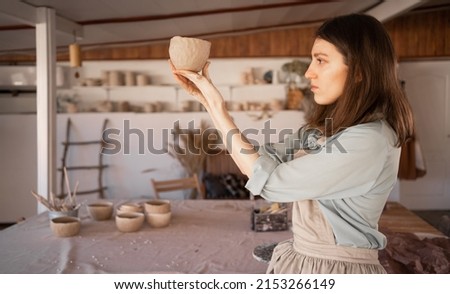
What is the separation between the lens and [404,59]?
4.43 meters

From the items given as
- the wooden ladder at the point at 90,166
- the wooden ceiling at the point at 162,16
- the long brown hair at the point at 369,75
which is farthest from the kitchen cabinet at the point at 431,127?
the long brown hair at the point at 369,75

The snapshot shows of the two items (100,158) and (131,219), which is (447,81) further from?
→ (131,219)

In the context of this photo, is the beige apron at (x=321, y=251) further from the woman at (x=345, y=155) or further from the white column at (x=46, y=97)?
the white column at (x=46, y=97)

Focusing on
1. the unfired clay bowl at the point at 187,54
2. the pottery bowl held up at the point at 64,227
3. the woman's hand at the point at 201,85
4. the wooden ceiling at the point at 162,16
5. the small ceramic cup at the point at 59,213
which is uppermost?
the wooden ceiling at the point at 162,16

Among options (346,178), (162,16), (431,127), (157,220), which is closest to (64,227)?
(157,220)

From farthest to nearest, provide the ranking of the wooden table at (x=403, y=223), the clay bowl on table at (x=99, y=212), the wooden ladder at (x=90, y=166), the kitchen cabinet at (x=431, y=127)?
the wooden ladder at (x=90, y=166) → the kitchen cabinet at (x=431, y=127) → the clay bowl on table at (x=99, y=212) → the wooden table at (x=403, y=223)

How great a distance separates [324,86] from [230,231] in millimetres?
1020

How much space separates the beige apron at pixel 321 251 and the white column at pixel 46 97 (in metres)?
2.22

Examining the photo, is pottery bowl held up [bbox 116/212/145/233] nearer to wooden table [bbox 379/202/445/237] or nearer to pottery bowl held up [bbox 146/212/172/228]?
pottery bowl held up [bbox 146/212/172/228]


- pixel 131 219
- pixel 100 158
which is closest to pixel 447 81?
pixel 100 158

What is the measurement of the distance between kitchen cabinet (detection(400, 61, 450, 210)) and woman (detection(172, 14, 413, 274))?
3984 mm

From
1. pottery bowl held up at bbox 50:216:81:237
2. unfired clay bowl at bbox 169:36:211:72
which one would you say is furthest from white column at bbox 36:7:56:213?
unfired clay bowl at bbox 169:36:211:72

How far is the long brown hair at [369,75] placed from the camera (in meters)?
0.83

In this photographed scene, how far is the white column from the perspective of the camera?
2.67 m
